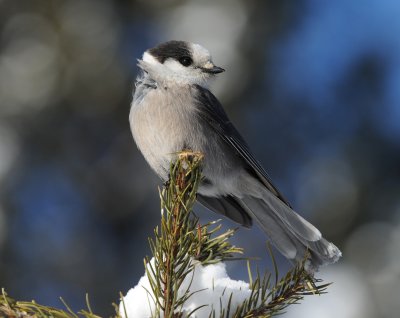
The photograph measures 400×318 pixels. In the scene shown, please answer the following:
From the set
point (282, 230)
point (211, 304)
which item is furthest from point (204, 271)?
point (282, 230)

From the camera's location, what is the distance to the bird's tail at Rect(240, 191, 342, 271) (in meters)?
2.44

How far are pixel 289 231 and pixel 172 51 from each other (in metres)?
1.13

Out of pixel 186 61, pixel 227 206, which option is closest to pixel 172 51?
pixel 186 61

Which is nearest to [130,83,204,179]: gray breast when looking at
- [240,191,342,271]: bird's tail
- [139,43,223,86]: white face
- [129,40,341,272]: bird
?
[129,40,341,272]: bird

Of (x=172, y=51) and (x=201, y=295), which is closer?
(x=201, y=295)

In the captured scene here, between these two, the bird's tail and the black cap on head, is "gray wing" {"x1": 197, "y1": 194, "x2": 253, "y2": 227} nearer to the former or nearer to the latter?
the bird's tail

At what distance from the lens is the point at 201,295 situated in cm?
171

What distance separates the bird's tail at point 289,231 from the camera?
244 centimetres

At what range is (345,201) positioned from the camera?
4773 mm

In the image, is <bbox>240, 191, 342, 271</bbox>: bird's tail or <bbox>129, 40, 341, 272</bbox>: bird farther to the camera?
<bbox>129, 40, 341, 272</bbox>: bird

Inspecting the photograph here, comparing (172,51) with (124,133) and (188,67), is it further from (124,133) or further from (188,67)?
(124,133)

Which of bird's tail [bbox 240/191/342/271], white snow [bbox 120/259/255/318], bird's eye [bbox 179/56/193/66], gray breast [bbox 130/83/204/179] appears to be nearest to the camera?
white snow [bbox 120/259/255/318]

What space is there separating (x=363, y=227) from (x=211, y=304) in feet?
10.7

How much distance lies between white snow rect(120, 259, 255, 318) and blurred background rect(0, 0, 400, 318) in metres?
2.97
